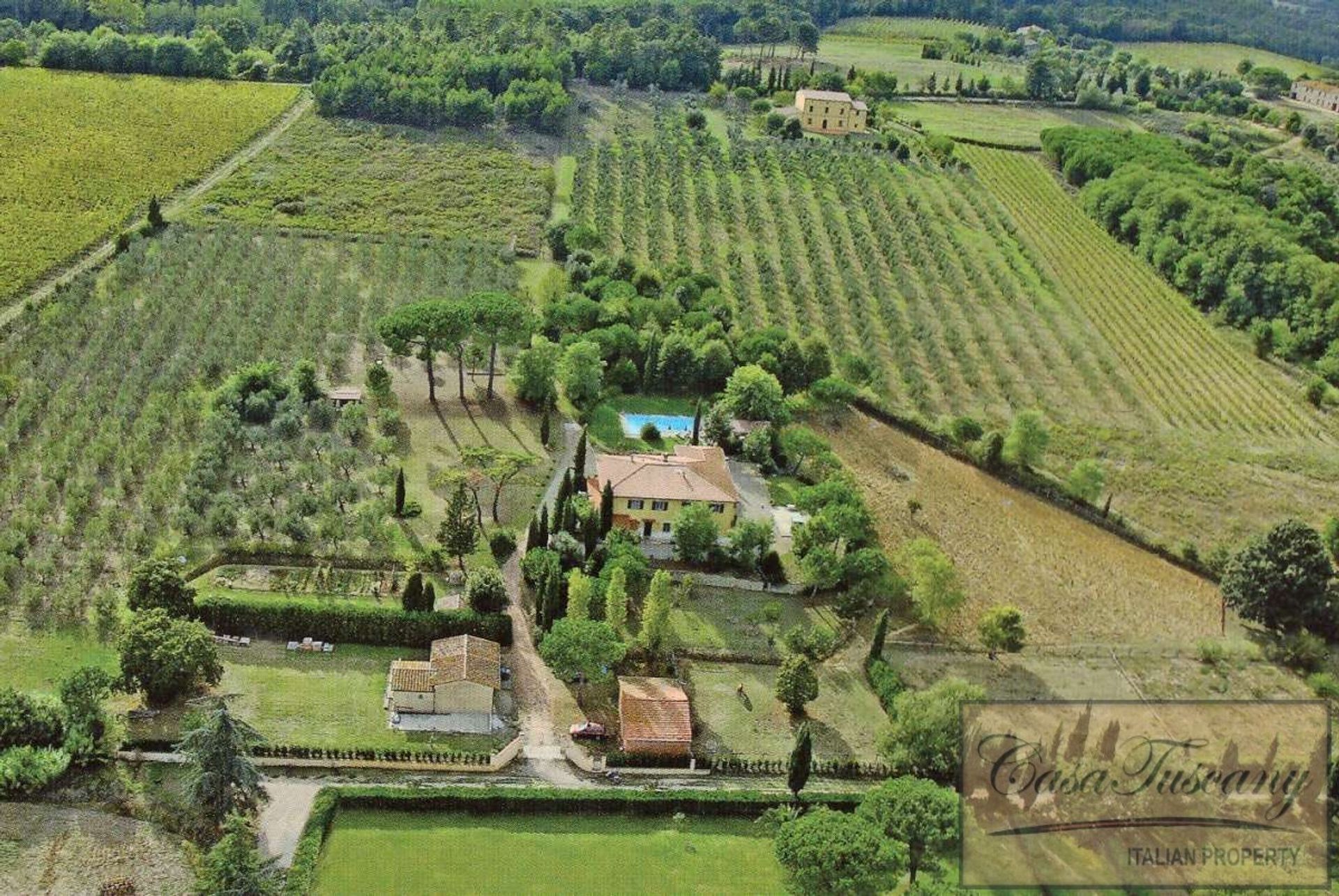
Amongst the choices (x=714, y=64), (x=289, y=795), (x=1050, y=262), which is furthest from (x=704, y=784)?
(x=714, y=64)

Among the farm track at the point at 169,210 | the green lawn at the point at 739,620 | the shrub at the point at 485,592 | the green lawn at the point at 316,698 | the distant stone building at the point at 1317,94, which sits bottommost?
the green lawn at the point at 316,698

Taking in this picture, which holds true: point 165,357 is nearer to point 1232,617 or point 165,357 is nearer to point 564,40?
point 1232,617

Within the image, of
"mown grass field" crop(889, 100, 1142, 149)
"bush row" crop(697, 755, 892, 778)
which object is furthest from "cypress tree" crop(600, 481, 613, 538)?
"mown grass field" crop(889, 100, 1142, 149)

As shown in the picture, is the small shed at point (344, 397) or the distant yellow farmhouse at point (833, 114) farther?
the distant yellow farmhouse at point (833, 114)

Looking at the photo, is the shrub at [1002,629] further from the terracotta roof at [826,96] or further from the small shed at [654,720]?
the terracotta roof at [826,96]

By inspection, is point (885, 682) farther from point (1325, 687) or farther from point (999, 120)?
point (999, 120)

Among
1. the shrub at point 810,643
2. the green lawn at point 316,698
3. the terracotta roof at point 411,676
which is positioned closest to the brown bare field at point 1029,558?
the shrub at point 810,643
